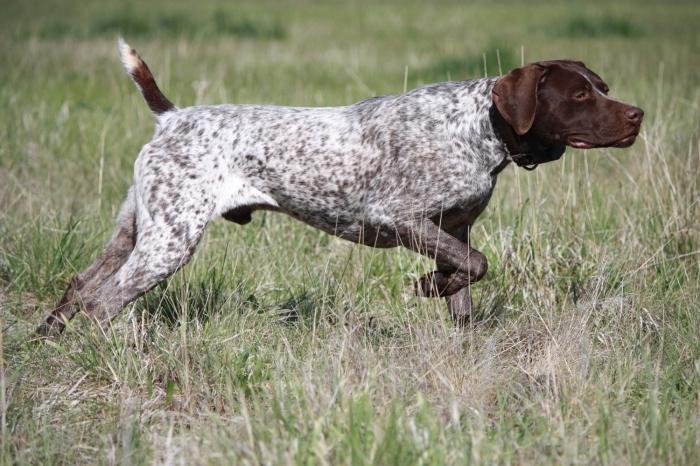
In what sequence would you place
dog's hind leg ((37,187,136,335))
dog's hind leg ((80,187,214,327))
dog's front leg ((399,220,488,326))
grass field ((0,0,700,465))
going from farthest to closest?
dog's hind leg ((37,187,136,335))
dog's hind leg ((80,187,214,327))
dog's front leg ((399,220,488,326))
grass field ((0,0,700,465))

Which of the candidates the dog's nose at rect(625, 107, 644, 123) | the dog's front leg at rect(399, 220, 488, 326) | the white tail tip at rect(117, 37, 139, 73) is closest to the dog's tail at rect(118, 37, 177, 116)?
the white tail tip at rect(117, 37, 139, 73)

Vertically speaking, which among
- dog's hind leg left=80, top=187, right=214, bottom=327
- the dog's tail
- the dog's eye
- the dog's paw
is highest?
the dog's tail

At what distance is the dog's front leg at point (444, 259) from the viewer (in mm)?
3943

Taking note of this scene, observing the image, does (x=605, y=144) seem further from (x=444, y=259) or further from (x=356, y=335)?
(x=356, y=335)

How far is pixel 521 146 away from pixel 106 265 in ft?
6.22

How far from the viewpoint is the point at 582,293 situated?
4.56 metres

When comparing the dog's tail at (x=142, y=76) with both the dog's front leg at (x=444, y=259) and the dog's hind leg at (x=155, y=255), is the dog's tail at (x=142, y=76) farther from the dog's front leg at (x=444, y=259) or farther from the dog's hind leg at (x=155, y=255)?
the dog's front leg at (x=444, y=259)

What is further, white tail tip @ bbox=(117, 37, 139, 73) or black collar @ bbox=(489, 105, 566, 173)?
white tail tip @ bbox=(117, 37, 139, 73)

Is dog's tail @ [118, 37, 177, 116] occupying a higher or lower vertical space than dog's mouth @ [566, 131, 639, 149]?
higher

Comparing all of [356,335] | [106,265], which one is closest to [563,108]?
[356,335]

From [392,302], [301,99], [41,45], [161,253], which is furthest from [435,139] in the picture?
[41,45]

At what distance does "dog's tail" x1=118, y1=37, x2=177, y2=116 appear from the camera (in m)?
4.32

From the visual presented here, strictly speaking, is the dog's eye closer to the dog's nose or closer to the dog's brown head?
the dog's brown head

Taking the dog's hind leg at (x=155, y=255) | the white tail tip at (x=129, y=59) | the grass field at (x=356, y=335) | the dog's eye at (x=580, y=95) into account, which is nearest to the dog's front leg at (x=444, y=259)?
the grass field at (x=356, y=335)
